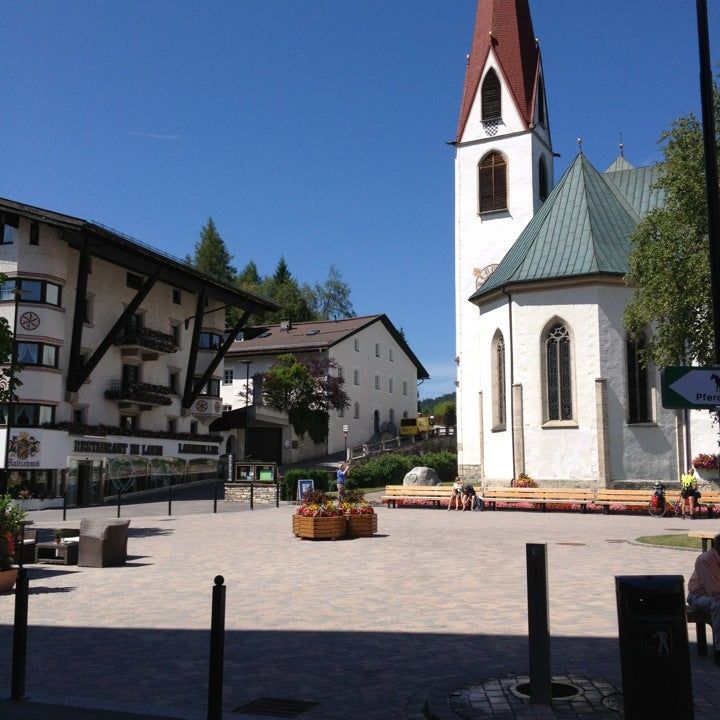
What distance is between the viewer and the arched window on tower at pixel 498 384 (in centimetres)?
3584

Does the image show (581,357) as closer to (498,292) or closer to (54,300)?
(498,292)

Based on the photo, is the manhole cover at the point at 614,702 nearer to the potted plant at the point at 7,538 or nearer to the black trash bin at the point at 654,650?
the black trash bin at the point at 654,650

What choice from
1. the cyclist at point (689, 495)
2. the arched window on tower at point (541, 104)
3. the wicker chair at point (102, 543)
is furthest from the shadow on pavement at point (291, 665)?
the arched window on tower at point (541, 104)

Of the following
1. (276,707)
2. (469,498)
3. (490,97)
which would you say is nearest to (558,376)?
(469,498)

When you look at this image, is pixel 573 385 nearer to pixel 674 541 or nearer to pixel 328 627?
pixel 674 541

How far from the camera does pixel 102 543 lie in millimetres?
14500

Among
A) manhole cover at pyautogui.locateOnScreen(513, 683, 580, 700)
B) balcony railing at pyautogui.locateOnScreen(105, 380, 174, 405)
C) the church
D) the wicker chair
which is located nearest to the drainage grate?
manhole cover at pyautogui.locateOnScreen(513, 683, 580, 700)

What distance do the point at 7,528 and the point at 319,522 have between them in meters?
8.42

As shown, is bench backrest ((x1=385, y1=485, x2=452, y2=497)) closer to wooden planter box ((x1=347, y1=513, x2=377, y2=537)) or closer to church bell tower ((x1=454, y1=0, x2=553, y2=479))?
church bell tower ((x1=454, y1=0, x2=553, y2=479))

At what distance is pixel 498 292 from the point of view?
3606 cm

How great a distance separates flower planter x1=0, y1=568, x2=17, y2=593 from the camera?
11559mm

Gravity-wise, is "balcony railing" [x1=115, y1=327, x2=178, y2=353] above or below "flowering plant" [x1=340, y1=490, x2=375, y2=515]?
above

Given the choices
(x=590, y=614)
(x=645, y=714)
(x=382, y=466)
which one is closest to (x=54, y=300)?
(x=382, y=466)

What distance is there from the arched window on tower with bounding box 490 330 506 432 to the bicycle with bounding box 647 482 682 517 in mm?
9019
